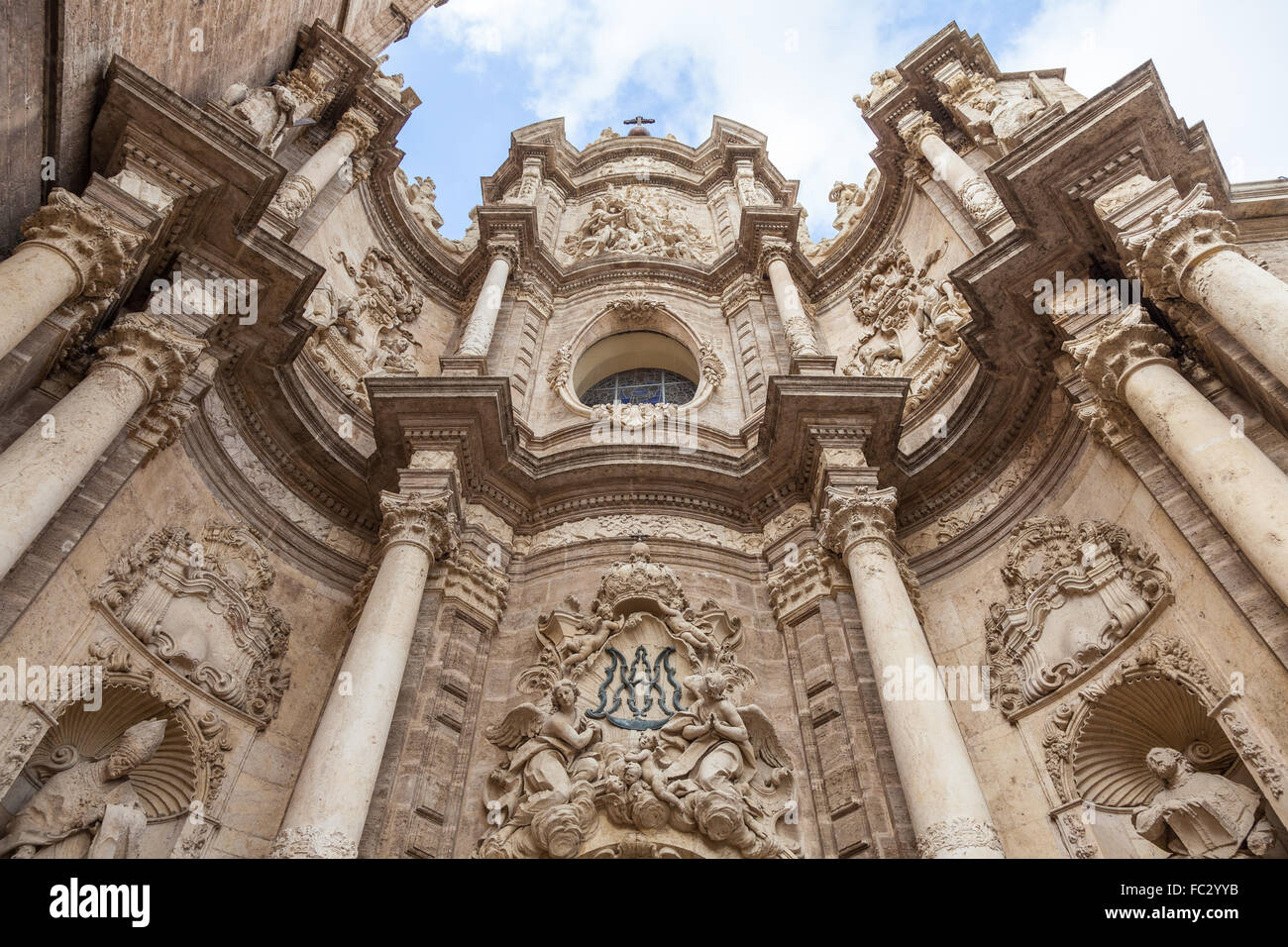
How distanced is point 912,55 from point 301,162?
433 inches

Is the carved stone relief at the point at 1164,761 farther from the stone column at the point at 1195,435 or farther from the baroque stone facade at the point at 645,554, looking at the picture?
the stone column at the point at 1195,435

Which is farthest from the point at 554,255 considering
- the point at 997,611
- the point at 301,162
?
the point at 997,611

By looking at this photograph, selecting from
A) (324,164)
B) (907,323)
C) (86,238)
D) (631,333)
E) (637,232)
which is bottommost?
(86,238)

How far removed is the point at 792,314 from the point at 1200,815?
956 cm

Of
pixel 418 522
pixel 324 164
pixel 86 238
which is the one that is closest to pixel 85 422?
pixel 86 238

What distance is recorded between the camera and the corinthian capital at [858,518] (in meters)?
9.40

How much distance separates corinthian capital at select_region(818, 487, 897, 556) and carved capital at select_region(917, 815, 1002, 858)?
10.8 ft

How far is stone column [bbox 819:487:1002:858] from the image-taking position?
6730 millimetres

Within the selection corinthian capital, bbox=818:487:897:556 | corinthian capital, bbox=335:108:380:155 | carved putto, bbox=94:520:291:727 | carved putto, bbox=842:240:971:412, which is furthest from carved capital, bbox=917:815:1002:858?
corinthian capital, bbox=335:108:380:155

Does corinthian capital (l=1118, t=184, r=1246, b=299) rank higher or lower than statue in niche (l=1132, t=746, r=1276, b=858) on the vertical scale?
higher

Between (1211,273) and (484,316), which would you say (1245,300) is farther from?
(484,316)

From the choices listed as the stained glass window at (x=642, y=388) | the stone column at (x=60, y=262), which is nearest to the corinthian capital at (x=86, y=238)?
the stone column at (x=60, y=262)

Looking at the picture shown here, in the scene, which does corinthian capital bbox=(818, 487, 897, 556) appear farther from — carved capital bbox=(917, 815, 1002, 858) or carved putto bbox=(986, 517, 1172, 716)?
carved capital bbox=(917, 815, 1002, 858)

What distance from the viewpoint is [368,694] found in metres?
7.66
